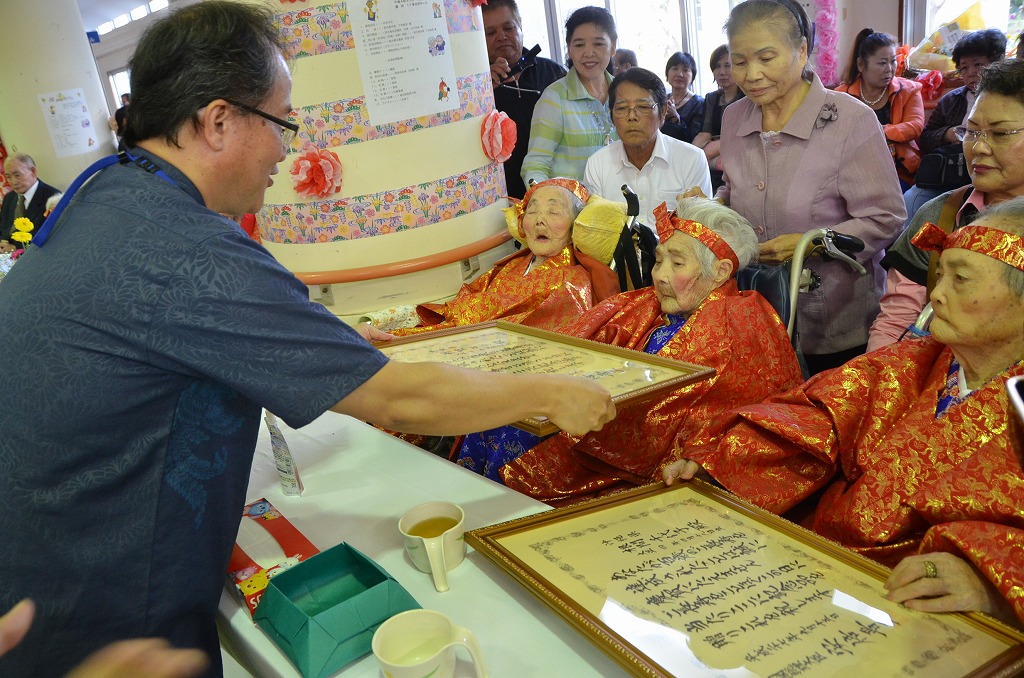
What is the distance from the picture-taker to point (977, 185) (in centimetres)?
232

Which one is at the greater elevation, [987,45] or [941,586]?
[987,45]

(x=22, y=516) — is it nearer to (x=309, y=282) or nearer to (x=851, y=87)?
(x=309, y=282)

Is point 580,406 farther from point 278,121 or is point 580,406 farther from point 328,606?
point 278,121

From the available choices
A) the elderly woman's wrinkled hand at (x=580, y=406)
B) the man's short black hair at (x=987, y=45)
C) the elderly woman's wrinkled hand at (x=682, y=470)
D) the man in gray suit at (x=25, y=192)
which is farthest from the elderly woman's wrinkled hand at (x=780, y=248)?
the man in gray suit at (x=25, y=192)

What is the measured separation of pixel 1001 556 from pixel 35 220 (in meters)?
9.27

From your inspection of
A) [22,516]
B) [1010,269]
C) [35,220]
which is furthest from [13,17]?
[1010,269]

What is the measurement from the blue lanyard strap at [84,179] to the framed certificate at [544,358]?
0.79 m

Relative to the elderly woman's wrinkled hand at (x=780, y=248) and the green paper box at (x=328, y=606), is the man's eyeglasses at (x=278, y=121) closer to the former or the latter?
the green paper box at (x=328, y=606)

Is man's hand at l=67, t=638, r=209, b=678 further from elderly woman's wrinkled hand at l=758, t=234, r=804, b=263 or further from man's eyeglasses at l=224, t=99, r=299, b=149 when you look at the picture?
elderly woman's wrinkled hand at l=758, t=234, r=804, b=263

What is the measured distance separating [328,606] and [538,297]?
202 cm

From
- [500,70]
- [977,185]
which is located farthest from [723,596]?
[500,70]

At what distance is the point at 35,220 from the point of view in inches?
321

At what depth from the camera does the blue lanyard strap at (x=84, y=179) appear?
4.13 feet

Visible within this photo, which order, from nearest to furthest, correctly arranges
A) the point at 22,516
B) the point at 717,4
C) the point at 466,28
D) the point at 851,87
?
the point at 22,516 < the point at 466,28 < the point at 851,87 < the point at 717,4
